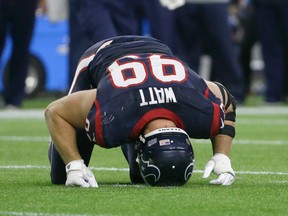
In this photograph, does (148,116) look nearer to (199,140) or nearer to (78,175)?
(78,175)

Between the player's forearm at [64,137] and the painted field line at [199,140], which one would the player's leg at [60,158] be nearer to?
the player's forearm at [64,137]

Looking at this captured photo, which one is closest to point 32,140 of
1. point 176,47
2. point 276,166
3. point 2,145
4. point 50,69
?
point 2,145

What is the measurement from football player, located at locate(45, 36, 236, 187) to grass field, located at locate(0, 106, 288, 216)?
153 mm

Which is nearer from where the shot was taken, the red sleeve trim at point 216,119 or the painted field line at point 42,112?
the red sleeve trim at point 216,119

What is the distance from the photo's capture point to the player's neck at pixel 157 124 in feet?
22.4

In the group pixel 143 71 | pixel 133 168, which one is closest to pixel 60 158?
pixel 133 168

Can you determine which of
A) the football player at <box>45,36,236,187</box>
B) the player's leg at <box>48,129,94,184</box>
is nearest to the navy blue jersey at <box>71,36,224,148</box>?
the football player at <box>45,36,236,187</box>

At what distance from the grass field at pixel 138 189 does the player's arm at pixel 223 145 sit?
3.7 inches

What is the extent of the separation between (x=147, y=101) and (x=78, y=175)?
632 mm

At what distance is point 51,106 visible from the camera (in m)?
7.25

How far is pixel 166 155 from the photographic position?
675cm

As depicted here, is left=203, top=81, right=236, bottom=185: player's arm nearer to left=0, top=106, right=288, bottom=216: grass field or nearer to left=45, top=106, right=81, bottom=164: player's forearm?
left=0, top=106, right=288, bottom=216: grass field

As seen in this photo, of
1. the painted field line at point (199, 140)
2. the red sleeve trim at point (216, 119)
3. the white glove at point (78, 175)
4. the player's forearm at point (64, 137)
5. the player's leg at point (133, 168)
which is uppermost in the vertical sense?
the red sleeve trim at point (216, 119)

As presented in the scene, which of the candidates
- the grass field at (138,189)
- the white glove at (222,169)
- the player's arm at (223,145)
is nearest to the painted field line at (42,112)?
the grass field at (138,189)
